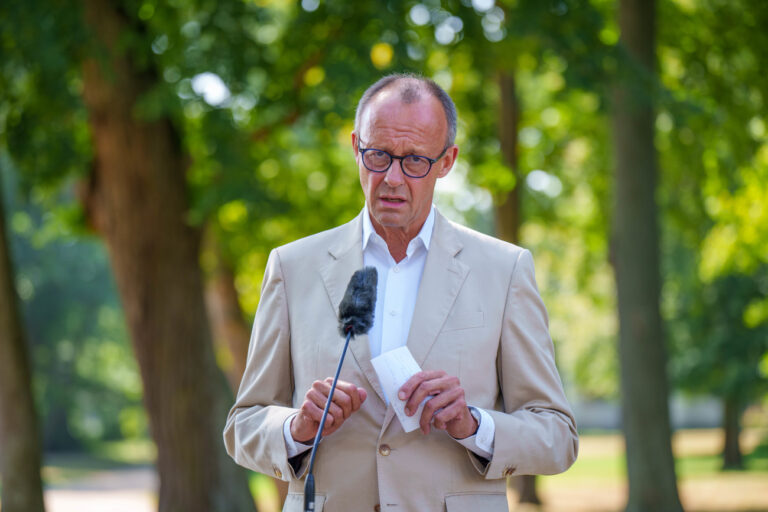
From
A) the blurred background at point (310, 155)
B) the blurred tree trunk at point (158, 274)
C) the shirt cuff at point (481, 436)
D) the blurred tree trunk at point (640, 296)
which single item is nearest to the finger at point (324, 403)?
the shirt cuff at point (481, 436)

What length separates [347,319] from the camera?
263 centimetres

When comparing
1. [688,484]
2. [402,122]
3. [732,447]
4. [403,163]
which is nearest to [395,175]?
[403,163]

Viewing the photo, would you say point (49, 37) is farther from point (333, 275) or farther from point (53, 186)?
point (333, 275)

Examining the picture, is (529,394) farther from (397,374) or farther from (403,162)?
(403,162)

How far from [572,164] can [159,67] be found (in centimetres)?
1049

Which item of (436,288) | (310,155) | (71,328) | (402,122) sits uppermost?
(310,155)

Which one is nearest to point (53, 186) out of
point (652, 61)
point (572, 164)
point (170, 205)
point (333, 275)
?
point (170, 205)

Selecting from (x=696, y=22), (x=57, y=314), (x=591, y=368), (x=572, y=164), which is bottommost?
(x=591, y=368)

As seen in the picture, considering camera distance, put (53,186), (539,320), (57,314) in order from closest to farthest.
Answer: (539,320) → (53,186) → (57,314)

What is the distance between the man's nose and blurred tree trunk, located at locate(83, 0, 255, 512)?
24.8ft

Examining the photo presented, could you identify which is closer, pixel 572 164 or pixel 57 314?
pixel 572 164

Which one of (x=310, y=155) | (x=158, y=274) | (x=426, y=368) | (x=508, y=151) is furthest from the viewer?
(x=310, y=155)

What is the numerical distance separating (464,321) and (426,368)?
20cm

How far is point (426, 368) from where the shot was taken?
283cm
